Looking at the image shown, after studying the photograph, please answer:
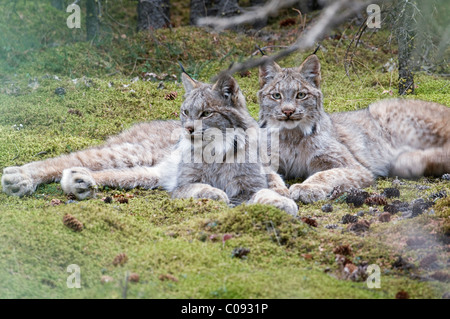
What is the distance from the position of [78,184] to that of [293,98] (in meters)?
2.72

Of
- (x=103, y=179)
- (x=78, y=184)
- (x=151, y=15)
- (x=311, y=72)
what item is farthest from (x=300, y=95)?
(x=151, y=15)

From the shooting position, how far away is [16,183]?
5.83m

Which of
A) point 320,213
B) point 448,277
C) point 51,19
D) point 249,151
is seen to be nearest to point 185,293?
point 448,277

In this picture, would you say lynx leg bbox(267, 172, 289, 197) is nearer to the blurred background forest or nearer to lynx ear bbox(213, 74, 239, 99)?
lynx ear bbox(213, 74, 239, 99)

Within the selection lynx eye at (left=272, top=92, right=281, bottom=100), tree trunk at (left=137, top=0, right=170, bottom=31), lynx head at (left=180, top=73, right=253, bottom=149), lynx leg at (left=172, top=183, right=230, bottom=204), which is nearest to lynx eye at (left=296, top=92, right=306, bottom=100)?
lynx eye at (left=272, top=92, right=281, bottom=100)

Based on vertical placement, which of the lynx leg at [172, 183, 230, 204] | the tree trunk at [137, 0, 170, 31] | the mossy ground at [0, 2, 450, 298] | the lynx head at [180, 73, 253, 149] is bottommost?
the mossy ground at [0, 2, 450, 298]

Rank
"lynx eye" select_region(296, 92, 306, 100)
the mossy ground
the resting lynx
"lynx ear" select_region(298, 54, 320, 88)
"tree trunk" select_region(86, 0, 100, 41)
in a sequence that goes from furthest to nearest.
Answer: "tree trunk" select_region(86, 0, 100, 41) → "lynx ear" select_region(298, 54, 320, 88) → "lynx eye" select_region(296, 92, 306, 100) → the resting lynx → the mossy ground

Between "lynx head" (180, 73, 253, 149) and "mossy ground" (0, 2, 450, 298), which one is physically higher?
"lynx head" (180, 73, 253, 149)

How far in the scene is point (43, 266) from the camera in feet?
12.8

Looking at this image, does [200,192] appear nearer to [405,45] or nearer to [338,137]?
[338,137]

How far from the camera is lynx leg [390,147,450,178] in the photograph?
21.5 feet

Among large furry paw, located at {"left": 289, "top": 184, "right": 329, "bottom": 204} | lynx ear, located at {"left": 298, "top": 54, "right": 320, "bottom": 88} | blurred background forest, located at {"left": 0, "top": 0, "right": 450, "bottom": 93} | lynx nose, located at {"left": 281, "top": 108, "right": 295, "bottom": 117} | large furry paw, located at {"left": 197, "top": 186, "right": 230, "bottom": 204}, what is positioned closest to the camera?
large furry paw, located at {"left": 197, "top": 186, "right": 230, "bottom": 204}

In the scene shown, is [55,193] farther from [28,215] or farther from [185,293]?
[185,293]

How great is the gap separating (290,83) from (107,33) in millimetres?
5902
